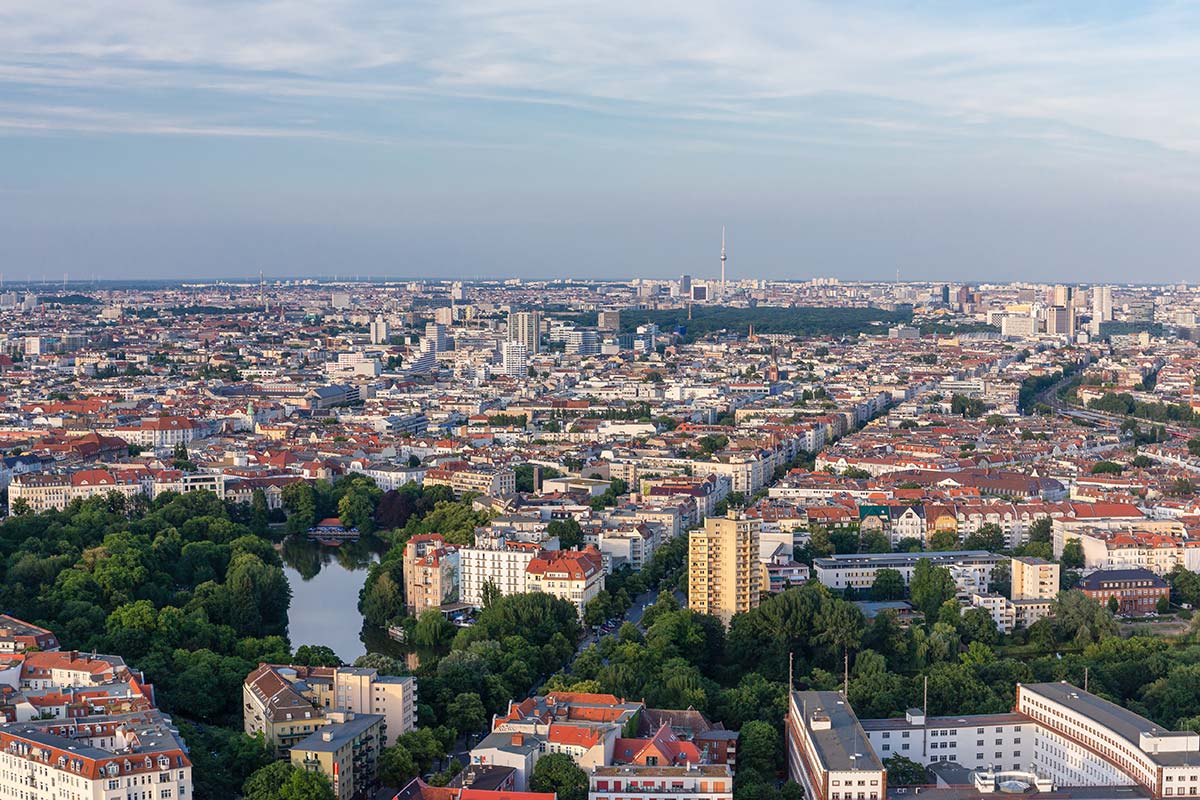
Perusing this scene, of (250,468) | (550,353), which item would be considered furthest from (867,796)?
(550,353)

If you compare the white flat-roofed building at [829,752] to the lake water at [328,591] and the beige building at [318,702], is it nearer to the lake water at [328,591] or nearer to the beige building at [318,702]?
the beige building at [318,702]

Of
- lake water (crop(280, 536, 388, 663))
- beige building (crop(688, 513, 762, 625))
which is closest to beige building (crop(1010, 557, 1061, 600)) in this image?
beige building (crop(688, 513, 762, 625))

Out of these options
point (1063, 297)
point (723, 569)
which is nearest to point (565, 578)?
point (723, 569)

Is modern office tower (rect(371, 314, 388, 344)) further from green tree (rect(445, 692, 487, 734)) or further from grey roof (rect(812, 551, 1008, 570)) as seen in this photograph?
green tree (rect(445, 692, 487, 734))

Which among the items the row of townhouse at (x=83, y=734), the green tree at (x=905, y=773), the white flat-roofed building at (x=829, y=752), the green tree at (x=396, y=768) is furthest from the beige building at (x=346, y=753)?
the green tree at (x=905, y=773)

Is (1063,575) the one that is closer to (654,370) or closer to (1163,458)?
(1163,458)

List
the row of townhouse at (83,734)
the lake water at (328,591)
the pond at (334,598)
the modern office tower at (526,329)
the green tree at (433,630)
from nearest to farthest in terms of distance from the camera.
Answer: the row of townhouse at (83,734) → the green tree at (433,630) → the pond at (334,598) → the lake water at (328,591) → the modern office tower at (526,329)
